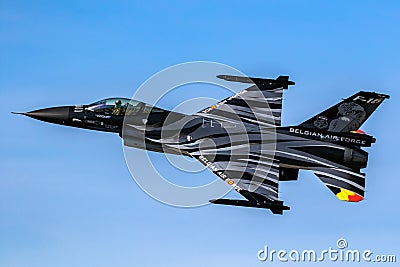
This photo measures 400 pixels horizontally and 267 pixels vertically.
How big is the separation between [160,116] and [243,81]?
5.47m

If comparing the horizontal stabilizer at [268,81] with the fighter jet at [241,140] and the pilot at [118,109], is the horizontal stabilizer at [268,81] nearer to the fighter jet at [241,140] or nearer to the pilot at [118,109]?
the fighter jet at [241,140]

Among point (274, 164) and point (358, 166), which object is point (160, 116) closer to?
point (274, 164)

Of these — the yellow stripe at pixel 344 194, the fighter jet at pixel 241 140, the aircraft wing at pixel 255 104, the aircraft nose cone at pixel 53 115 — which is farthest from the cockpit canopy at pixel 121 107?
the yellow stripe at pixel 344 194

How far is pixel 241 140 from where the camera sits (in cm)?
4828

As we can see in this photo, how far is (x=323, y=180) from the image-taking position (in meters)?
48.2

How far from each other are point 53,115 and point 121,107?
369 cm

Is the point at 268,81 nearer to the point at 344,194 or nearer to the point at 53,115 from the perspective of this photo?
the point at 344,194

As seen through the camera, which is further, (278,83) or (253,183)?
(278,83)

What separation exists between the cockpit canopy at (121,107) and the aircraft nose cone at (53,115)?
4.36ft

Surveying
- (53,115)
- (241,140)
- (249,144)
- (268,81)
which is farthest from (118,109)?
(268,81)

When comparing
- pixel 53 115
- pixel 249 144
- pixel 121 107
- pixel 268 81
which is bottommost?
pixel 249 144

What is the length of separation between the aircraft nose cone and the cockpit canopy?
52.3 inches

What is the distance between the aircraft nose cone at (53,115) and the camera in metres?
48.2

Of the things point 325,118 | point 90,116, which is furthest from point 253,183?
point 90,116
